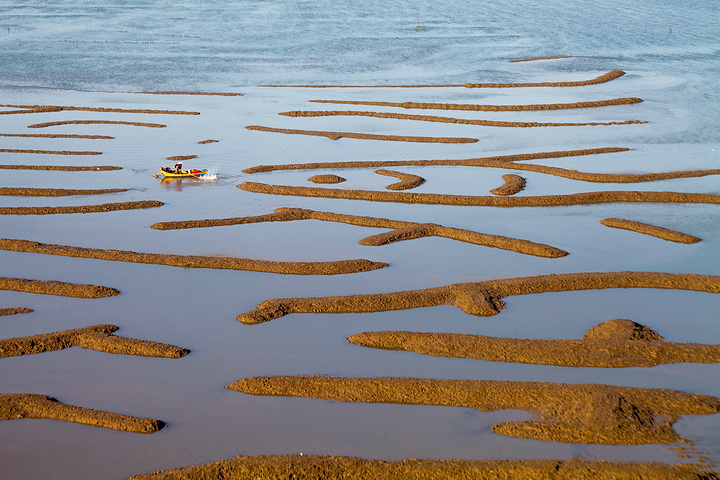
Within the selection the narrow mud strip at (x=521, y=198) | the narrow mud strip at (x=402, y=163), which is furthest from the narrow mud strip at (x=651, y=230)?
the narrow mud strip at (x=402, y=163)

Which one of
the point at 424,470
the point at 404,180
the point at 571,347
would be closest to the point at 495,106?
the point at 404,180

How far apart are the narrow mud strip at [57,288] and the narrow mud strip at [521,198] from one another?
6587 millimetres

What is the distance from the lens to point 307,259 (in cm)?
1266

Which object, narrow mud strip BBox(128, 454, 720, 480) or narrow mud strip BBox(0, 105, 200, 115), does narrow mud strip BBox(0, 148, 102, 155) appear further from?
narrow mud strip BBox(128, 454, 720, 480)

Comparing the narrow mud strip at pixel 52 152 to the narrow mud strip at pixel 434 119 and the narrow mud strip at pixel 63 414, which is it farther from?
the narrow mud strip at pixel 63 414

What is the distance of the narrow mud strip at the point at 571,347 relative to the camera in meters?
8.88

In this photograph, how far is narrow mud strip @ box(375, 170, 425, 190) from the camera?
17.3 metres

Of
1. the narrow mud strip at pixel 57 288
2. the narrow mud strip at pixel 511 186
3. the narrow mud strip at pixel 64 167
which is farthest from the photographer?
the narrow mud strip at pixel 64 167

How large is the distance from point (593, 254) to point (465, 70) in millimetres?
27352

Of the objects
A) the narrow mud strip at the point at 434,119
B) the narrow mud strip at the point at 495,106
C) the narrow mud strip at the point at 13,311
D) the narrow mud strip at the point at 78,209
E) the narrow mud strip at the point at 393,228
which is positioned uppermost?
the narrow mud strip at the point at 495,106

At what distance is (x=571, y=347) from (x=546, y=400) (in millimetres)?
1504

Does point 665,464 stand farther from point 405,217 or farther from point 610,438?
point 405,217

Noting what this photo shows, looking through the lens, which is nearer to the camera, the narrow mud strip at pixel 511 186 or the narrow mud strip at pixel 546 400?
the narrow mud strip at pixel 546 400

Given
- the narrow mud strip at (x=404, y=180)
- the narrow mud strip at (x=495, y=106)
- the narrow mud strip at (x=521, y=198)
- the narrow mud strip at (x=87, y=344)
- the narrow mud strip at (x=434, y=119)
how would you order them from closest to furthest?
1. the narrow mud strip at (x=87, y=344)
2. the narrow mud strip at (x=521, y=198)
3. the narrow mud strip at (x=404, y=180)
4. the narrow mud strip at (x=434, y=119)
5. the narrow mud strip at (x=495, y=106)
